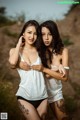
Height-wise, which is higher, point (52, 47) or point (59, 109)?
point (52, 47)

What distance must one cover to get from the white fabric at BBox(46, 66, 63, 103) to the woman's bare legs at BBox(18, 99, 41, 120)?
5.5 inches

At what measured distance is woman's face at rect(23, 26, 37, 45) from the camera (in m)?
1.47

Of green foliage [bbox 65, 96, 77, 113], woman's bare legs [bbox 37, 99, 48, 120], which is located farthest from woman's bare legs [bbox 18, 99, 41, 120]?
green foliage [bbox 65, 96, 77, 113]

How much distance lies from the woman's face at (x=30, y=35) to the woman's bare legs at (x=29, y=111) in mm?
292

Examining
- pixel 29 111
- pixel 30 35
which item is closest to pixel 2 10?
pixel 30 35

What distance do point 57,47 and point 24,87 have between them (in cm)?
28

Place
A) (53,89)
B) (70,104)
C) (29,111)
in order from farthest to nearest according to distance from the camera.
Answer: (70,104)
(53,89)
(29,111)

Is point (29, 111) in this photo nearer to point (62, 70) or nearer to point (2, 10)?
point (62, 70)

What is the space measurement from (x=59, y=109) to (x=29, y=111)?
20 centimetres

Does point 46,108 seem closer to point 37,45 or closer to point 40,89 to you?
point 40,89

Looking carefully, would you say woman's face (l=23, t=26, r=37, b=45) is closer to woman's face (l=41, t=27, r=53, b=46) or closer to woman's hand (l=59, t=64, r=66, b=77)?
woman's face (l=41, t=27, r=53, b=46)

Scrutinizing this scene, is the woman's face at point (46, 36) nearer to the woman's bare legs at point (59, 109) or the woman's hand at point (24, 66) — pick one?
the woman's hand at point (24, 66)

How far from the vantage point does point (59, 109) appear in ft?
5.04

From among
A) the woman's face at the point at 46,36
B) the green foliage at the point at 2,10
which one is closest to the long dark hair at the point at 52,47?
the woman's face at the point at 46,36
